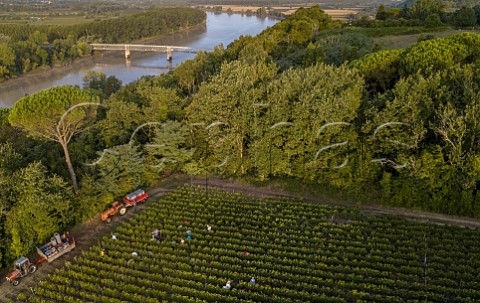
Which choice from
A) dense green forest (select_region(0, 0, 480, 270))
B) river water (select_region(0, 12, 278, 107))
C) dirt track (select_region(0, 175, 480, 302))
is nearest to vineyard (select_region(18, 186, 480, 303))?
dirt track (select_region(0, 175, 480, 302))

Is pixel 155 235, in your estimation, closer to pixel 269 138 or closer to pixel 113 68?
pixel 269 138

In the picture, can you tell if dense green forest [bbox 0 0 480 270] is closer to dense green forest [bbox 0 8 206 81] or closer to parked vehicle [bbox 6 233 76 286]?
parked vehicle [bbox 6 233 76 286]

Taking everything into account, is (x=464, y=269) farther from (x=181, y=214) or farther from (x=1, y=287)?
(x=1, y=287)

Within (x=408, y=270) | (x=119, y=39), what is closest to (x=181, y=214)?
(x=408, y=270)

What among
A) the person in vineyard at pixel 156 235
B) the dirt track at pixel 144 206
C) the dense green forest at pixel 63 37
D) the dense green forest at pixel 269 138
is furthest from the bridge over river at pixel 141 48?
the person in vineyard at pixel 156 235

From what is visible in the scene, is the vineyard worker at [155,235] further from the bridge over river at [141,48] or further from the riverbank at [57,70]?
the bridge over river at [141,48]

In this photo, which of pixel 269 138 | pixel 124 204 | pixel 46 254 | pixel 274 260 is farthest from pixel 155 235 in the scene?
pixel 269 138
